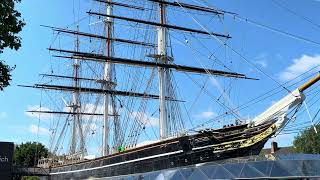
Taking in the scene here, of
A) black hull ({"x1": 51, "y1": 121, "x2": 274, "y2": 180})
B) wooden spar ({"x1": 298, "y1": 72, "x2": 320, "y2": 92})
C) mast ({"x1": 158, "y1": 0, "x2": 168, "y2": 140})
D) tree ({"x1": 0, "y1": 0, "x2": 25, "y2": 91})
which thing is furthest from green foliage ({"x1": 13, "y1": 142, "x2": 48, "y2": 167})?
tree ({"x1": 0, "y1": 0, "x2": 25, "y2": 91})

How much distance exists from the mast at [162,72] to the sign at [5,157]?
1101 centimetres

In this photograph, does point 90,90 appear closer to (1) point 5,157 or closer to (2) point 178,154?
(1) point 5,157

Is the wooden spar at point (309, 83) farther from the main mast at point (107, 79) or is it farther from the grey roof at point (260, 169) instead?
the main mast at point (107, 79)

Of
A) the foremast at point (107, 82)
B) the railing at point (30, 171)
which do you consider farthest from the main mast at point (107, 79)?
the railing at point (30, 171)

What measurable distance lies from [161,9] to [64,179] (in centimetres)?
2160

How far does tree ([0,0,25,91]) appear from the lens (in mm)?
12984

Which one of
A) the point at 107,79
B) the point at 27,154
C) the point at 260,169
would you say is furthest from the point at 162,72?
the point at 27,154

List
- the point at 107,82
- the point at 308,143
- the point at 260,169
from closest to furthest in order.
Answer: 1. the point at 260,169
2. the point at 107,82
3. the point at 308,143

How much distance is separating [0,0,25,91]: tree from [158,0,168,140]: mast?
2318cm

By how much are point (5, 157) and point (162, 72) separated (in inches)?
Answer: 594

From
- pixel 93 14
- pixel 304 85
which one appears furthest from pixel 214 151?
pixel 93 14

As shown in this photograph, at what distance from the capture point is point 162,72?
40.3 metres

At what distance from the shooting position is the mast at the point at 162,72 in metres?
36.9

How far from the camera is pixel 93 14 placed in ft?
161
